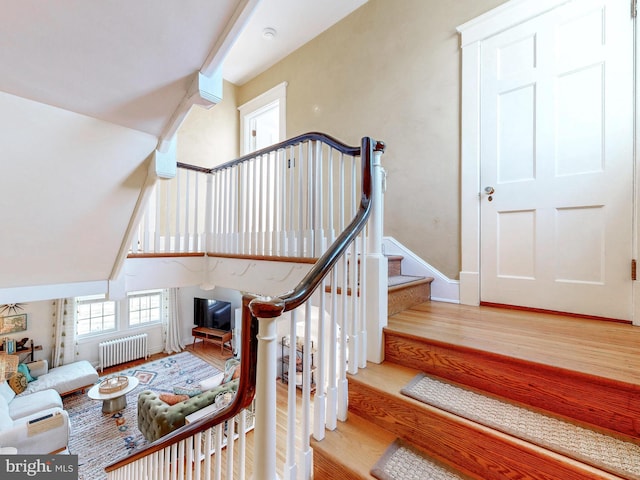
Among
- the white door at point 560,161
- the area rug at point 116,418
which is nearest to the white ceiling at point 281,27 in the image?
the white door at point 560,161

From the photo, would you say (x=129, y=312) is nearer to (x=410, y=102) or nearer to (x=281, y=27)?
(x=281, y=27)

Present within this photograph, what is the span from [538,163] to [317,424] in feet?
7.34

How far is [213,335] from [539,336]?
6398 mm

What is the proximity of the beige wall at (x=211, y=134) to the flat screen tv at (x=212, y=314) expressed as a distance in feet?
11.4

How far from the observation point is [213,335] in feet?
21.3

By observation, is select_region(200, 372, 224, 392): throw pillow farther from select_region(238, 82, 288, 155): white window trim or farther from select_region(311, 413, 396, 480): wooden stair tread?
select_region(311, 413, 396, 480): wooden stair tread

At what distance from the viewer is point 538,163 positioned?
2039 mm

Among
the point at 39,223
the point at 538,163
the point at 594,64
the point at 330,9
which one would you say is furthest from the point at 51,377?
the point at 594,64

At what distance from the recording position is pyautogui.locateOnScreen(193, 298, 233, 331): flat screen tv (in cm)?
654

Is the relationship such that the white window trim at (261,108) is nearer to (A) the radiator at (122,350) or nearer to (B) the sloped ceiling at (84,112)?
(B) the sloped ceiling at (84,112)

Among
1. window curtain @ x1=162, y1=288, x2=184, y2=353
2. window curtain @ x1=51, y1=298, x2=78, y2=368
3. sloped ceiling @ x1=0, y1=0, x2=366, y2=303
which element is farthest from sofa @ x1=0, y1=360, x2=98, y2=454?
sloped ceiling @ x1=0, y1=0, x2=366, y2=303

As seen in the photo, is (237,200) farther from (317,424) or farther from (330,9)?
(330,9)

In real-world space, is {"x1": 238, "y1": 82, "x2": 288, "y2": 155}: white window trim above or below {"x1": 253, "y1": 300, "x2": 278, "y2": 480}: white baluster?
above

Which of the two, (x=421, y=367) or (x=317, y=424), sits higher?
(x=421, y=367)
